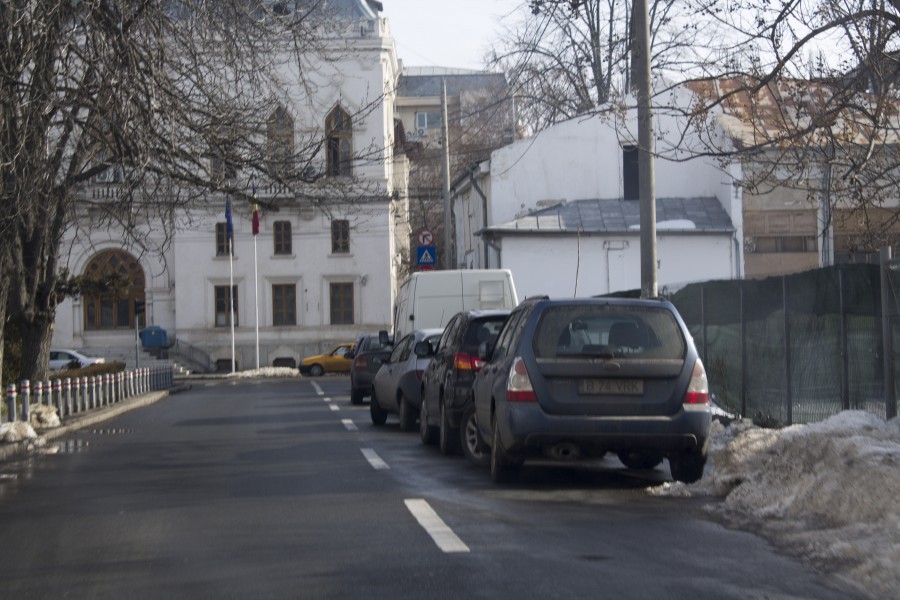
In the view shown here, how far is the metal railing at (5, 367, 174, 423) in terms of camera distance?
62.1 feet

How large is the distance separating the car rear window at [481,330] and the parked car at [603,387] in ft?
9.65

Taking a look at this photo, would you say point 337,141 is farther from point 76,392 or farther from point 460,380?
point 76,392

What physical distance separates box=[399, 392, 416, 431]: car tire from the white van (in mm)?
5960

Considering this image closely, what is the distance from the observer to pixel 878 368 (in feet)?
38.6

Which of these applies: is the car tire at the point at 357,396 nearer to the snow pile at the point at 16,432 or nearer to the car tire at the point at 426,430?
the snow pile at the point at 16,432

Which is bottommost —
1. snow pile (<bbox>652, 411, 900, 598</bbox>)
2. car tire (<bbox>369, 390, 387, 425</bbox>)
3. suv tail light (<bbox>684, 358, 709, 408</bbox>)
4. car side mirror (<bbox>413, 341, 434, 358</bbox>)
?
car tire (<bbox>369, 390, 387, 425</bbox>)

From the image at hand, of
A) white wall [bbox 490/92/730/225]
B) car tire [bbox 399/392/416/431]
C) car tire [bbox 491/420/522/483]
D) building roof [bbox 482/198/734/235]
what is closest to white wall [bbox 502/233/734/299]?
building roof [bbox 482/198/734/235]

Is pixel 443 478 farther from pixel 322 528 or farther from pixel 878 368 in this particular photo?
pixel 878 368

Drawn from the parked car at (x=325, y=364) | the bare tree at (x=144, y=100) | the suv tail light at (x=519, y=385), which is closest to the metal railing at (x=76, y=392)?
the bare tree at (x=144, y=100)

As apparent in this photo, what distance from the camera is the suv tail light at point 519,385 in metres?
10.1

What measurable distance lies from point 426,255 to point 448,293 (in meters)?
11.8

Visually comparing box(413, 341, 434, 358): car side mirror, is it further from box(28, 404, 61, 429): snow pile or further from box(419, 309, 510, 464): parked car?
box(28, 404, 61, 429): snow pile

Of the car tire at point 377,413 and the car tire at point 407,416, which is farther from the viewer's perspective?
the car tire at point 377,413

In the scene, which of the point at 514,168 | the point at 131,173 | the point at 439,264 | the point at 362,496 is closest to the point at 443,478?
the point at 362,496
